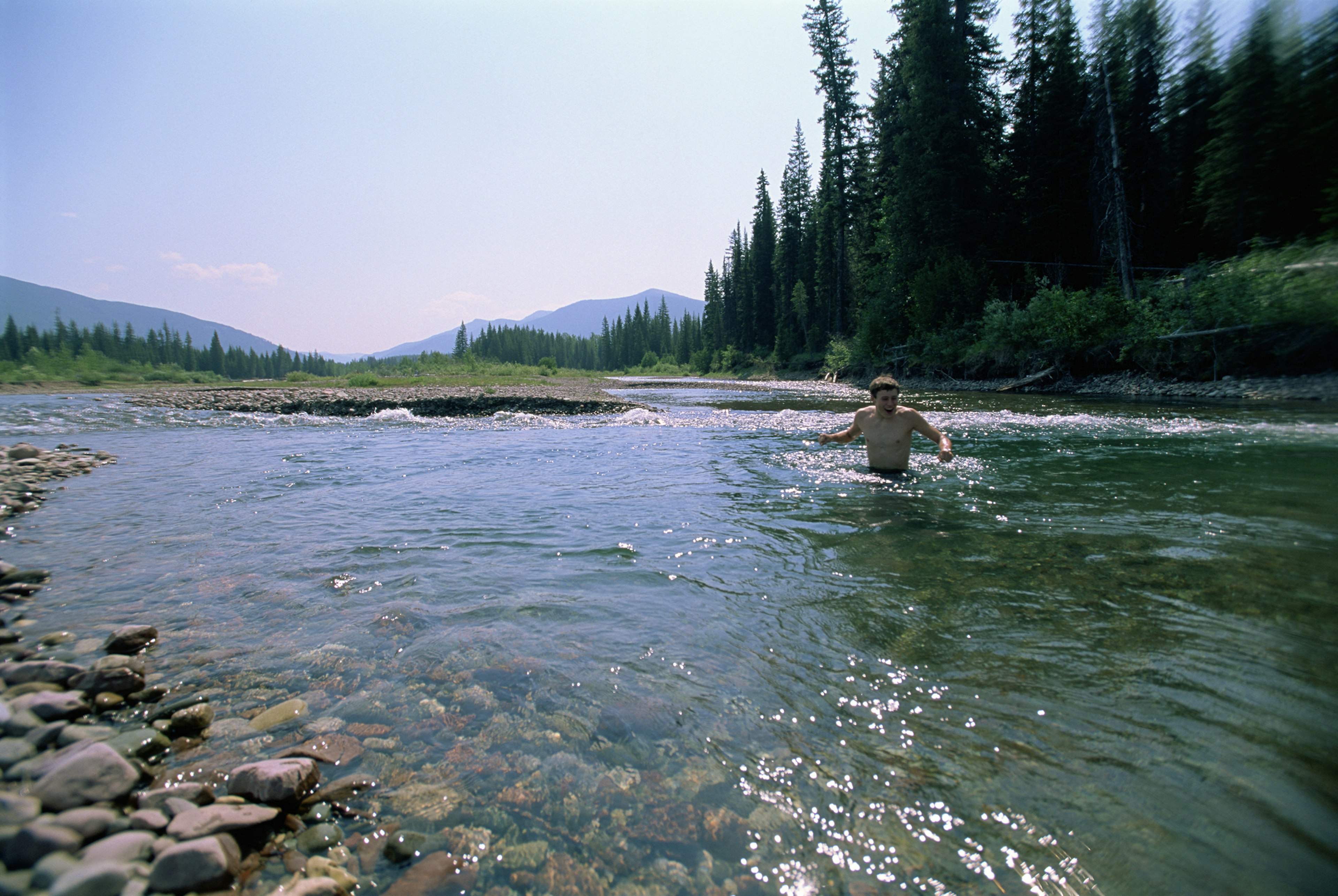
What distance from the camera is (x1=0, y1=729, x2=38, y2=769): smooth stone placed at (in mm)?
2441

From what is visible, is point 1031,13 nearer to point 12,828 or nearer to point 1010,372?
point 1010,372

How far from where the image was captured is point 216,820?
209cm

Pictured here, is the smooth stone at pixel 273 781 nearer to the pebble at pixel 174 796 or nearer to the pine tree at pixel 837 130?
the pebble at pixel 174 796

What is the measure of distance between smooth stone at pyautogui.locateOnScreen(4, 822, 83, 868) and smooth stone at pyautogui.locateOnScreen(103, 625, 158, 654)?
208 centimetres

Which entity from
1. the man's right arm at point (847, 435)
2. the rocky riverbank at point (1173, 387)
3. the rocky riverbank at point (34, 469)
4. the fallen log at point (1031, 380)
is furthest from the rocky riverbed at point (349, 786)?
the fallen log at point (1031, 380)

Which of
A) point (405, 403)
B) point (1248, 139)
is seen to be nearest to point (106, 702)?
point (405, 403)

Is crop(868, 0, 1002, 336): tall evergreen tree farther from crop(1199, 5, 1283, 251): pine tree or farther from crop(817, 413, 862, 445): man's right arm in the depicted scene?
crop(817, 413, 862, 445): man's right arm

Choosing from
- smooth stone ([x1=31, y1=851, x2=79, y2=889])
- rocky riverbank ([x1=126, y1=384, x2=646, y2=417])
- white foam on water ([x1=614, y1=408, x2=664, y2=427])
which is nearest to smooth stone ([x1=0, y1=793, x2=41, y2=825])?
smooth stone ([x1=31, y1=851, x2=79, y2=889])

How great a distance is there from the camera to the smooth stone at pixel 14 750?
244 cm

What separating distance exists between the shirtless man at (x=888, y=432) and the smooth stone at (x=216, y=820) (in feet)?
26.3

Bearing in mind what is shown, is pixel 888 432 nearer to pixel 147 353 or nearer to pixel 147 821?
pixel 147 821

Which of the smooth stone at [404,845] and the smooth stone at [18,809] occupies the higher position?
the smooth stone at [18,809]

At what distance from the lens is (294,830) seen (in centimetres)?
219

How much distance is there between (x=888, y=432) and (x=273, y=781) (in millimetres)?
8506
